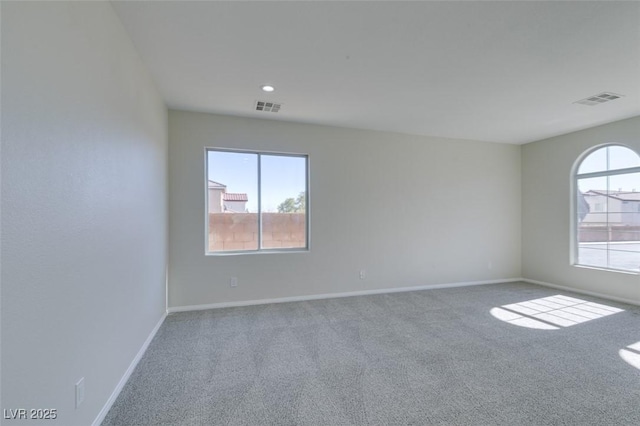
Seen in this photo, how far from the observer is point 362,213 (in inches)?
183

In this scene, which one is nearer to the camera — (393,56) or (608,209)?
(393,56)

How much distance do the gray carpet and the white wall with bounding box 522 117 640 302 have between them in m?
0.95

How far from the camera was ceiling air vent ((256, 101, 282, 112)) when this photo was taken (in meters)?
3.57

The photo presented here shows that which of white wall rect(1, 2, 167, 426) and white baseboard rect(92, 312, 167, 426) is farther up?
white wall rect(1, 2, 167, 426)

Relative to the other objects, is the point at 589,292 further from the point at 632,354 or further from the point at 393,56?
the point at 393,56

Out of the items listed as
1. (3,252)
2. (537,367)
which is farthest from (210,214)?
(537,367)

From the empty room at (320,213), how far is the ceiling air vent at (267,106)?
0.28 ft

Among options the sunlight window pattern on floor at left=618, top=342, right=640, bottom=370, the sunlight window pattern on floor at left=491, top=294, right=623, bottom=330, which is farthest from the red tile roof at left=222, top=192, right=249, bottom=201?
the sunlight window pattern on floor at left=618, top=342, right=640, bottom=370

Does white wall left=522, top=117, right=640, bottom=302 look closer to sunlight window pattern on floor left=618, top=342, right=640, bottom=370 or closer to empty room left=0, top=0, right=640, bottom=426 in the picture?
empty room left=0, top=0, right=640, bottom=426

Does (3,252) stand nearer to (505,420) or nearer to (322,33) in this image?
(322,33)

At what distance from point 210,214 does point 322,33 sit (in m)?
2.84

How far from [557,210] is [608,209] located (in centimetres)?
65

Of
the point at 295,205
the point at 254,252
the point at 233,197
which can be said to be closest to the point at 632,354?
the point at 295,205

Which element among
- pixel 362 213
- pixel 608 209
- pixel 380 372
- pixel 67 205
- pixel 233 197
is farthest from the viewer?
pixel 362 213
